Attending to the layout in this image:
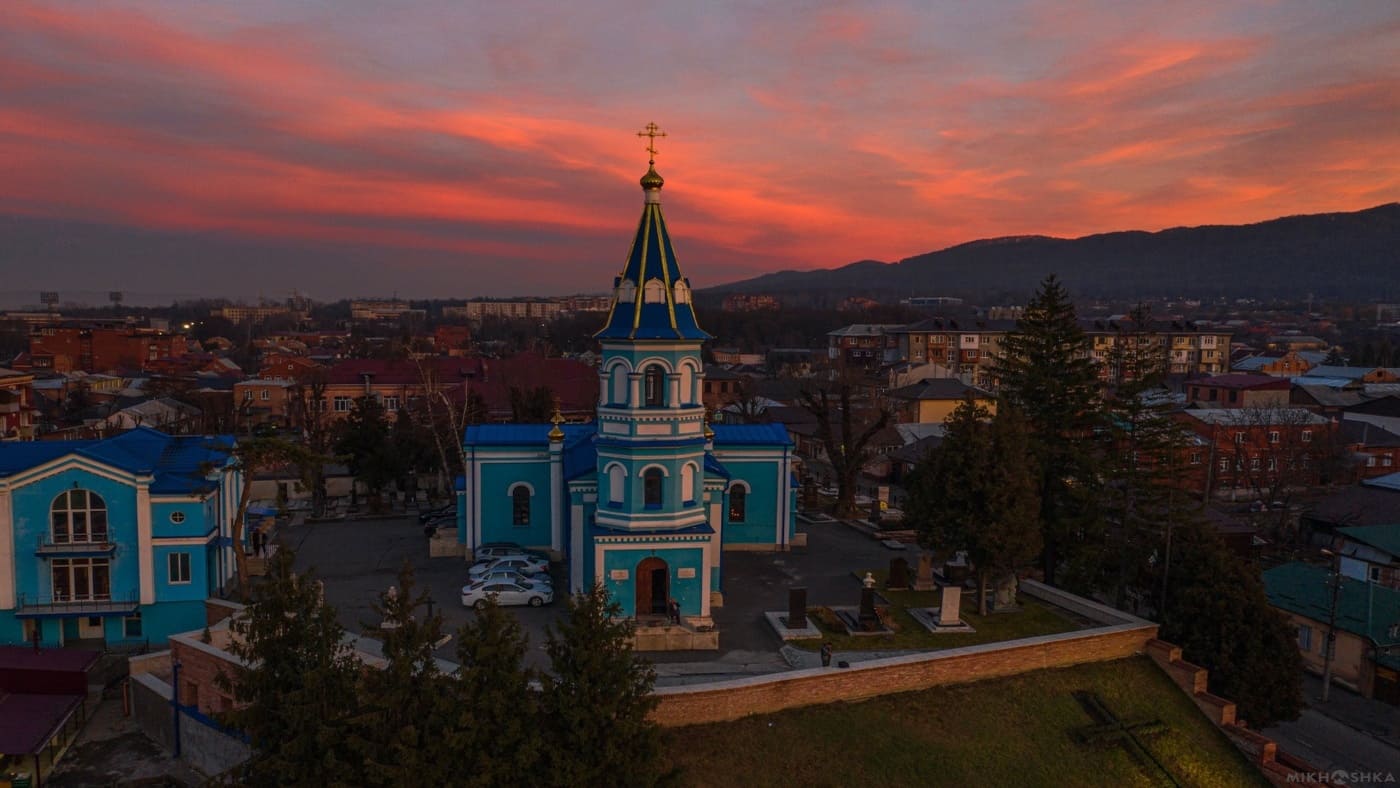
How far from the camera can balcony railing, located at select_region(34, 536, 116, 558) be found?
2325cm

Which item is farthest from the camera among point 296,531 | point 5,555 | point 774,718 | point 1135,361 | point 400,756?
point 296,531

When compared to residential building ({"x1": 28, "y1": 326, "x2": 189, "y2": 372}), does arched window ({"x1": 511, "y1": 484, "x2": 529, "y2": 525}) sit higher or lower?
lower

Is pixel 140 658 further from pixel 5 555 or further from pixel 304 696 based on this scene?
pixel 304 696

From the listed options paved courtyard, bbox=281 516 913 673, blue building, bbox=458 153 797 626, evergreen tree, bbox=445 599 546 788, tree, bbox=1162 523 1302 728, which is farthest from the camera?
blue building, bbox=458 153 797 626

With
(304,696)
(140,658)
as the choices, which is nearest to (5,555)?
(140,658)

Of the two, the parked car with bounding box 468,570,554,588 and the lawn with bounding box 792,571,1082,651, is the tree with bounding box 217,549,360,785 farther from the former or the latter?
the lawn with bounding box 792,571,1082,651

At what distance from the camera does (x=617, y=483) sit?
894 inches

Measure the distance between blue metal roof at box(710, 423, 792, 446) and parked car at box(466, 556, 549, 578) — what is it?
743cm

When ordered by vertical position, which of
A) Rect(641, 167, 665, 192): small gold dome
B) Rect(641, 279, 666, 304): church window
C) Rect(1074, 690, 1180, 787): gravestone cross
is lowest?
Rect(1074, 690, 1180, 787): gravestone cross

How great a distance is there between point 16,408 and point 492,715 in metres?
54.0

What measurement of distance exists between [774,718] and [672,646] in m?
3.59

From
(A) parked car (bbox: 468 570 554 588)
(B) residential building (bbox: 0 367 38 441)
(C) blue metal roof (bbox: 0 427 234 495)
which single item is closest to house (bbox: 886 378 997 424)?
(A) parked car (bbox: 468 570 554 588)

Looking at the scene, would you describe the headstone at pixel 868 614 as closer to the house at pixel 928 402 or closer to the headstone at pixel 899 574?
the headstone at pixel 899 574

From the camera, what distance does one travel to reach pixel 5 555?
76.6ft
